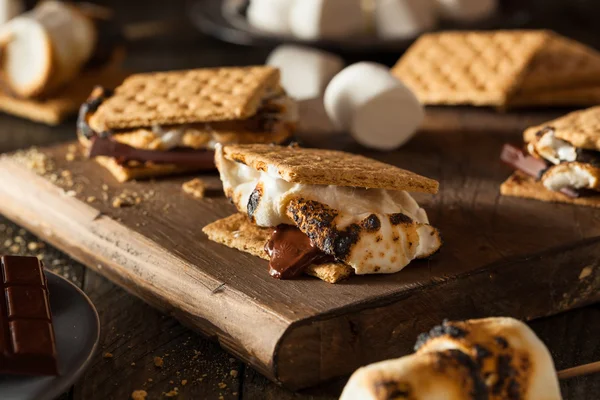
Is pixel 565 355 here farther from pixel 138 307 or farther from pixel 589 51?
pixel 589 51

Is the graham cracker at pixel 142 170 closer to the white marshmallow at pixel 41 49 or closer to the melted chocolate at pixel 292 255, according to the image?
the melted chocolate at pixel 292 255

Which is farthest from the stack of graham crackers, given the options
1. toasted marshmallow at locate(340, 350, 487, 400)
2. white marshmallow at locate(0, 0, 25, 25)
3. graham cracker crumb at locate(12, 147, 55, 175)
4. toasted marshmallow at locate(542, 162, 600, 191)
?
white marshmallow at locate(0, 0, 25, 25)

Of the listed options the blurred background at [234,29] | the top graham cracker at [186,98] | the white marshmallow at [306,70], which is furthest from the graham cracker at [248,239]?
the blurred background at [234,29]

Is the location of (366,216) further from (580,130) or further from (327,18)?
(327,18)

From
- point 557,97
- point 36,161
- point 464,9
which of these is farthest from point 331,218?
point 464,9

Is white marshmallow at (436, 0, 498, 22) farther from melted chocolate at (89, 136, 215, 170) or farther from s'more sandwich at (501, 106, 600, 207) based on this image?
melted chocolate at (89, 136, 215, 170)

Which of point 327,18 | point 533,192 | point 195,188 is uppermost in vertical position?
point 533,192
